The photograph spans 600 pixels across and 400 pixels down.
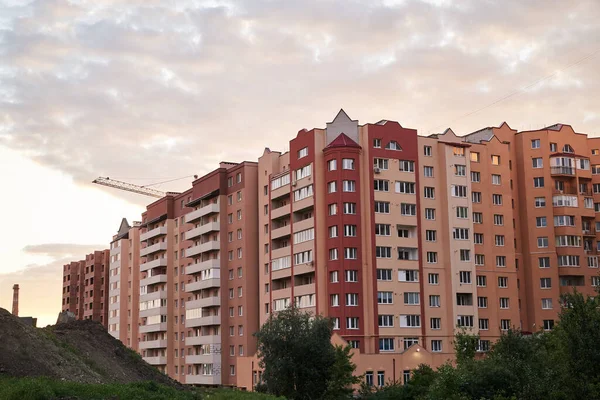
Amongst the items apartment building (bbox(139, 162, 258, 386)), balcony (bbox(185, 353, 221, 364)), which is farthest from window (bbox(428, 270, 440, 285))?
balcony (bbox(185, 353, 221, 364))

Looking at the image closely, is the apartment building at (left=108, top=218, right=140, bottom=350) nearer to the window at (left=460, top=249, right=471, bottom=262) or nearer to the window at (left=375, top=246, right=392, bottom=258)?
the window at (left=375, top=246, right=392, bottom=258)

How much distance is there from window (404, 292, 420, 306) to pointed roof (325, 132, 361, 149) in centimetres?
1847

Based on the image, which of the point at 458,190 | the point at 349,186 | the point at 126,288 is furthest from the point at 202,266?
the point at 126,288

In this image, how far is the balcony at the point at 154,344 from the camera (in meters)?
125

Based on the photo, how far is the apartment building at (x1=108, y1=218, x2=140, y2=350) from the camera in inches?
5709

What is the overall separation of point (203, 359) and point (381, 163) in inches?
1586

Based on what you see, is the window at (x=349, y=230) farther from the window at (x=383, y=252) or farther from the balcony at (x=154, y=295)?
the balcony at (x=154, y=295)

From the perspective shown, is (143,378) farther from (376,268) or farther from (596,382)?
(376,268)

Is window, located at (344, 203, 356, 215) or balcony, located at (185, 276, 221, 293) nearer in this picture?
window, located at (344, 203, 356, 215)

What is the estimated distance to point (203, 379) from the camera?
358ft

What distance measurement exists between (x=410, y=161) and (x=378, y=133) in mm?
5664

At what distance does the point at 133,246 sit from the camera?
490 feet

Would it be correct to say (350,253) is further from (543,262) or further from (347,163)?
(543,262)

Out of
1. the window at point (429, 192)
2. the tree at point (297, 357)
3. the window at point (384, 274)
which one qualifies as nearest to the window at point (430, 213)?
the window at point (429, 192)
